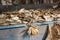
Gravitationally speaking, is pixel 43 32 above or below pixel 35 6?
below

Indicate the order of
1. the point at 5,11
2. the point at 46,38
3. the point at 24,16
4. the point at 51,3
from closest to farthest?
1. the point at 46,38
2. the point at 24,16
3. the point at 5,11
4. the point at 51,3

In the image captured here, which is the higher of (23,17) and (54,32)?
(23,17)

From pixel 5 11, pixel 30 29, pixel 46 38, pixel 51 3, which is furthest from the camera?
pixel 51 3

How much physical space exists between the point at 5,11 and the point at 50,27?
773mm

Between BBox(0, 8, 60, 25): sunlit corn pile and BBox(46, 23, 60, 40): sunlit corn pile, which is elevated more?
BBox(0, 8, 60, 25): sunlit corn pile

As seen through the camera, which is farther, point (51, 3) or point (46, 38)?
point (51, 3)

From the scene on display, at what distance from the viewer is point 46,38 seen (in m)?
1.83

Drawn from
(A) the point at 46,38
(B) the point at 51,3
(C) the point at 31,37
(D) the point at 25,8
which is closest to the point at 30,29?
(C) the point at 31,37

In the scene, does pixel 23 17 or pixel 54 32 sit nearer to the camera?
pixel 54 32

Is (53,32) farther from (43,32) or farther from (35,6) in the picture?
(35,6)

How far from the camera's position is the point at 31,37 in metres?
1.75

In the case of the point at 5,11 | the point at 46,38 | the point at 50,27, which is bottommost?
the point at 46,38

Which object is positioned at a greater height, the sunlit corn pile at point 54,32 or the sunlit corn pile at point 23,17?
the sunlit corn pile at point 23,17

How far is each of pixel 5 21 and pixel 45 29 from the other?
47 cm
